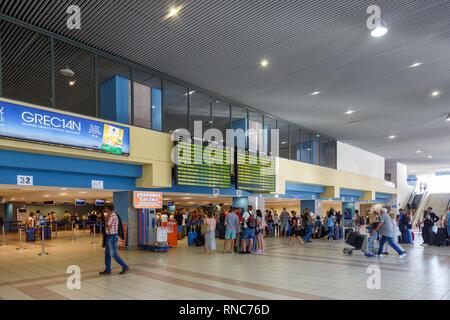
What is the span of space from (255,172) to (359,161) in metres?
12.3

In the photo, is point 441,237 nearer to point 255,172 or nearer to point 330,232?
point 330,232

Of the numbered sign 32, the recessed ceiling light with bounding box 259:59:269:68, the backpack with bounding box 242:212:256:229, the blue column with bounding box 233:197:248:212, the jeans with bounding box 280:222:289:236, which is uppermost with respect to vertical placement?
the recessed ceiling light with bounding box 259:59:269:68

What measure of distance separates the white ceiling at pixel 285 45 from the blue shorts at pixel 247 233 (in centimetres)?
465

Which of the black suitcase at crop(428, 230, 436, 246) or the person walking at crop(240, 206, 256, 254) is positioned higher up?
the person walking at crop(240, 206, 256, 254)

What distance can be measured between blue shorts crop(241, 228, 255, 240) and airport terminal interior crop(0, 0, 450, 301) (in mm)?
58

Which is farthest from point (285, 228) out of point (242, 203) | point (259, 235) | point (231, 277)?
point (231, 277)

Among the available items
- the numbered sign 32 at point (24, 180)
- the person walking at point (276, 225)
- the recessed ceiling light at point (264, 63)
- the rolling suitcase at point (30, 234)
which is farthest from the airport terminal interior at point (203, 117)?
the person walking at point (276, 225)

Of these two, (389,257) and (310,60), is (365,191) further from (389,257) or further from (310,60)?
(310,60)

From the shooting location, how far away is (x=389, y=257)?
10.1 m

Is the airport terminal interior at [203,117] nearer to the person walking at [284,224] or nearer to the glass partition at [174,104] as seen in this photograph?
the glass partition at [174,104]

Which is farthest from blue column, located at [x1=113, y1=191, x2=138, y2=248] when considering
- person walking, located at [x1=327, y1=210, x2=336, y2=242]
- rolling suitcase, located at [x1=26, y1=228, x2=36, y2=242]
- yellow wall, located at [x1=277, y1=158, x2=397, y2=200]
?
person walking, located at [x1=327, y1=210, x2=336, y2=242]

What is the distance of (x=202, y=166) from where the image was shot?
11.5 metres

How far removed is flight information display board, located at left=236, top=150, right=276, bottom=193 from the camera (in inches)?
509

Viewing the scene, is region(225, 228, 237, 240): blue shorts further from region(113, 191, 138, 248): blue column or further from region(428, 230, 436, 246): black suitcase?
region(428, 230, 436, 246): black suitcase
